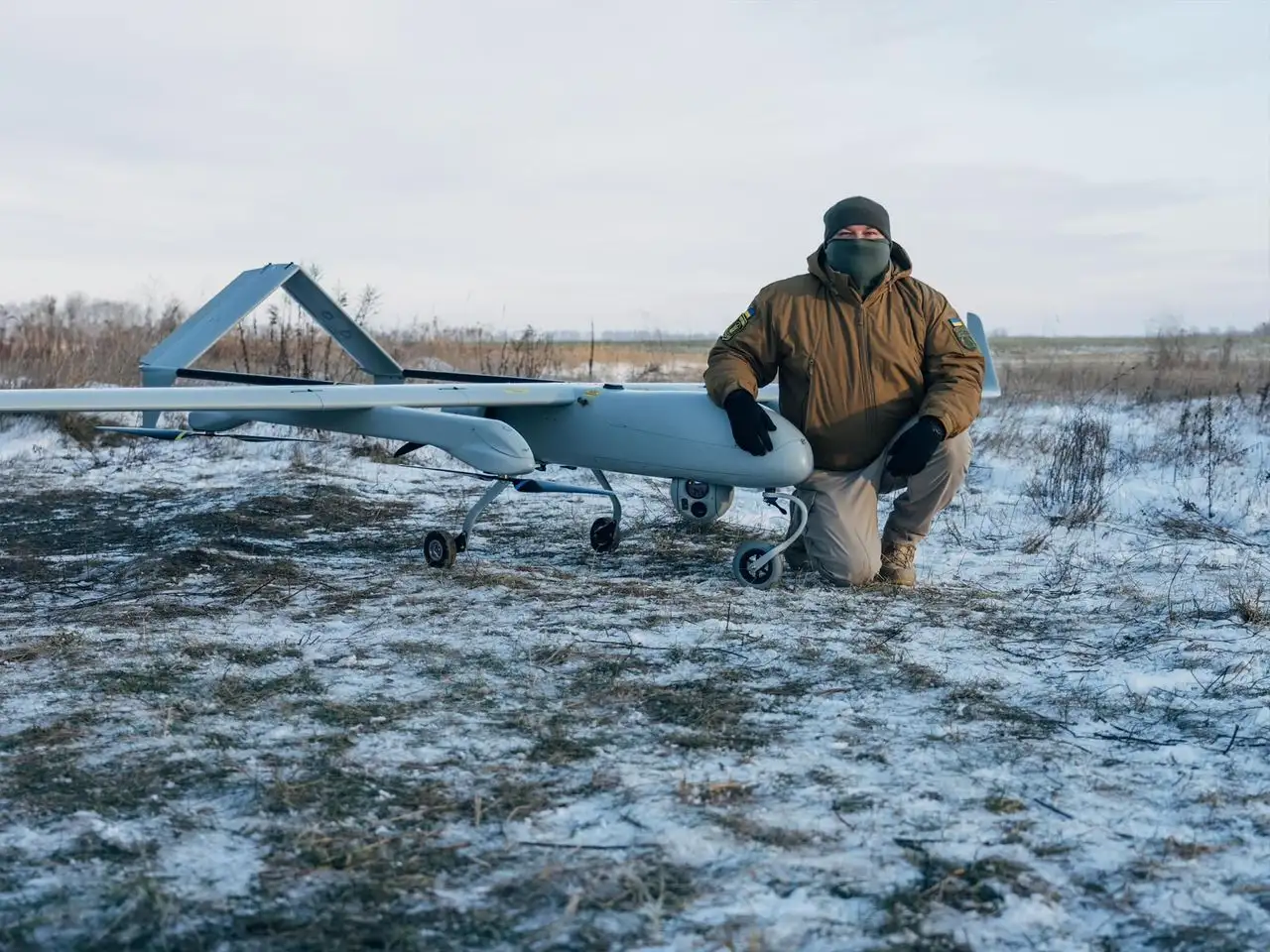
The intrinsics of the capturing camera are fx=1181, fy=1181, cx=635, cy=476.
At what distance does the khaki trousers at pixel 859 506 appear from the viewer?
5684mm

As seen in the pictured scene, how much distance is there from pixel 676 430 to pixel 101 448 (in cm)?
719

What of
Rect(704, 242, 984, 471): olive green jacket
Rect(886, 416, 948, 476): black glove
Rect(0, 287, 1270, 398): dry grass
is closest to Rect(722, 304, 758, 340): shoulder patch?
Rect(704, 242, 984, 471): olive green jacket

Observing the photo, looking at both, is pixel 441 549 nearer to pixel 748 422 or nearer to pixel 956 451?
pixel 748 422

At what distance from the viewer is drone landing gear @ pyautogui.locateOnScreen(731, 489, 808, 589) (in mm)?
5602

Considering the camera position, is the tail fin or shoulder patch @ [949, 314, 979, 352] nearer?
shoulder patch @ [949, 314, 979, 352]

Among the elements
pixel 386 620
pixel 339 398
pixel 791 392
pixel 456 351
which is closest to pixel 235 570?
pixel 339 398

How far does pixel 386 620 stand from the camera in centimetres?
488

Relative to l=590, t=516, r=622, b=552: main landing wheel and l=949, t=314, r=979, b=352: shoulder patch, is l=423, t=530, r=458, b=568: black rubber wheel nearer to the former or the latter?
l=590, t=516, r=622, b=552: main landing wheel

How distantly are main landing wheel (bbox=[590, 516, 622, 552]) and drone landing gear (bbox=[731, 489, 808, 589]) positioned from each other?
4.07 ft

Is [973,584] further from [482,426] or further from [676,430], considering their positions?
[482,426]

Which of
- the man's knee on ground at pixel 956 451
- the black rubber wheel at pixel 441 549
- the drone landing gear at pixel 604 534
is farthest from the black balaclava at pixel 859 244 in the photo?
the black rubber wheel at pixel 441 549

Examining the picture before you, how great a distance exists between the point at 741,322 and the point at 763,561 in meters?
1.17

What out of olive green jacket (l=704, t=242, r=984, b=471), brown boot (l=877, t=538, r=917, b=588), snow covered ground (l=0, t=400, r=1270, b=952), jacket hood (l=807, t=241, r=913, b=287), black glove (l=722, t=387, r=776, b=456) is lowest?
snow covered ground (l=0, t=400, r=1270, b=952)

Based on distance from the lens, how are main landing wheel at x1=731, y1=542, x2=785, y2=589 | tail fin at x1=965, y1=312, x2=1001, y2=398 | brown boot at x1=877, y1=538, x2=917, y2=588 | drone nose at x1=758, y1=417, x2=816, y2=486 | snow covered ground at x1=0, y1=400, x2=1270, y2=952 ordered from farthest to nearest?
tail fin at x1=965, y1=312, x2=1001, y2=398 < brown boot at x1=877, y1=538, x2=917, y2=588 < main landing wheel at x1=731, y1=542, x2=785, y2=589 < drone nose at x1=758, y1=417, x2=816, y2=486 < snow covered ground at x1=0, y1=400, x2=1270, y2=952
